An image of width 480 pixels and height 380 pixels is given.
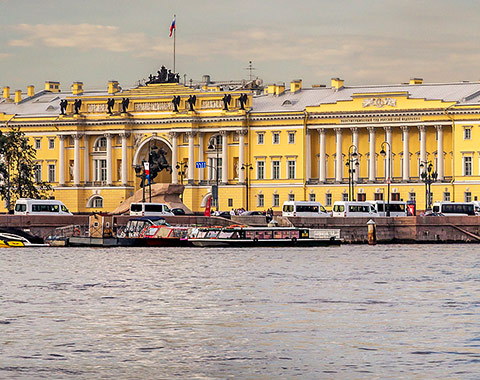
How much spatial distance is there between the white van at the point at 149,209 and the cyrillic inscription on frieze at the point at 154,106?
3841 cm

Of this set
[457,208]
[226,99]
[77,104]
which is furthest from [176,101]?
[457,208]

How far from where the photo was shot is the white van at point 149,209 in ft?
267

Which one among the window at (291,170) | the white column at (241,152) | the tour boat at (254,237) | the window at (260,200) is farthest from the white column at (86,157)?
the tour boat at (254,237)

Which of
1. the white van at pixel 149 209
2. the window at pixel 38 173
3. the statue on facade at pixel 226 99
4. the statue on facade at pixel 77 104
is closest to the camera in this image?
the white van at pixel 149 209

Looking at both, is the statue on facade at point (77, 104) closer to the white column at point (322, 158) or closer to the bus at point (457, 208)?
the white column at point (322, 158)

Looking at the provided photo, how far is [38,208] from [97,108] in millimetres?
38996

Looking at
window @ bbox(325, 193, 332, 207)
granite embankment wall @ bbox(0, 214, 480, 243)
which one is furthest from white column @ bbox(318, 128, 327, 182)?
granite embankment wall @ bbox(0, 214, 480, 243)

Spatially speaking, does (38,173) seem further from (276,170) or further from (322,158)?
(322,158)

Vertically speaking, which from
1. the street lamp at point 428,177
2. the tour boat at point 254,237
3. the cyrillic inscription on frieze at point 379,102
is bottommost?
the tour boat at point 254,237

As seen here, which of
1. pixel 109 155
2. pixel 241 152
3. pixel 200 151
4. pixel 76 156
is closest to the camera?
pixel 241 152

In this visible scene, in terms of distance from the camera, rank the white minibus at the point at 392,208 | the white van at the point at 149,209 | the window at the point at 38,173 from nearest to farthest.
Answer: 1. the white van at the point at 149,209
2. the white minibus at the point at 392,208
3. the window at the point at 38,173

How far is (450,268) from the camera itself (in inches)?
2227

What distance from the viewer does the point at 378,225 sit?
266 feet

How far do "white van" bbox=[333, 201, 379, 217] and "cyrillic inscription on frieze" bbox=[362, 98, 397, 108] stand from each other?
25237 millimetres
